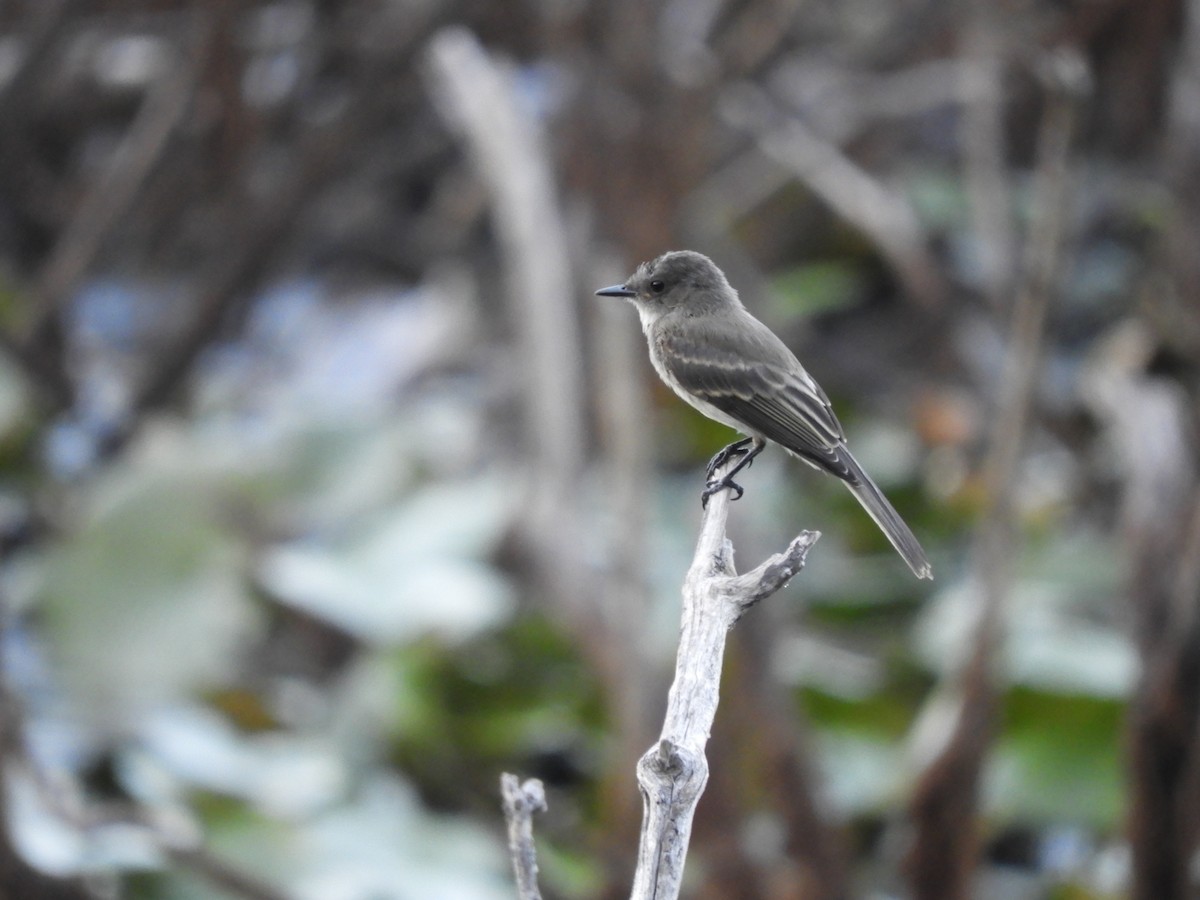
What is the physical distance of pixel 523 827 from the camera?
1556 mm

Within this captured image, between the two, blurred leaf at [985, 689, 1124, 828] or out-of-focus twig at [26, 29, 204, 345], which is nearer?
blurred leaf at [985, 689, 1124, 828]

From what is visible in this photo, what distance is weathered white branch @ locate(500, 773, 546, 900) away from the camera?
151 centimetres

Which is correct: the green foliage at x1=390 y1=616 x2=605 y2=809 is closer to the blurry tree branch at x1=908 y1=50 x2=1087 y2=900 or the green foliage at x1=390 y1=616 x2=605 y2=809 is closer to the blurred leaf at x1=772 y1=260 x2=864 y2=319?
the blurry tree branch at x1=908 y1=50 x2=1087 y2=900

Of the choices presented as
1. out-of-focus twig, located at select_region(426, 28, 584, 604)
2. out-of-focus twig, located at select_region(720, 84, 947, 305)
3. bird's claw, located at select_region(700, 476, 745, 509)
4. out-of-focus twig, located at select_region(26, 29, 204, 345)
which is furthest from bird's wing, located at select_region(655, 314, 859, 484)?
out-of-focus twig, located at select_region(26, 29, 204, 345)

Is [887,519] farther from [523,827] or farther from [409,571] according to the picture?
[409,571]

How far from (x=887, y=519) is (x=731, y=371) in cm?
44

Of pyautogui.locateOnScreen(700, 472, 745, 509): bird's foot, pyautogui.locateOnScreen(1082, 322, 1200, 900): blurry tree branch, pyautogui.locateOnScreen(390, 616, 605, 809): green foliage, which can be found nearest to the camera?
pyautogui.locateOnScreen(700, 472, 745, 509): bird's foot

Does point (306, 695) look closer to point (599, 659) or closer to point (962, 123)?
point (599, 659)

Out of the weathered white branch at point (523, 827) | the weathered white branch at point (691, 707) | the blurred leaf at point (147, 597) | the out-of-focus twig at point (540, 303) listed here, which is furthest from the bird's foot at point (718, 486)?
the blurred leaf at point (147, 597)

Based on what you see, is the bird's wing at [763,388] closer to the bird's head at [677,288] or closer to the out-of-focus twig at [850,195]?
the bird's head at [677,288]

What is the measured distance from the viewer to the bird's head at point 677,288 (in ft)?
9.04

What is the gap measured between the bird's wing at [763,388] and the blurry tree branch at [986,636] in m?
1.27

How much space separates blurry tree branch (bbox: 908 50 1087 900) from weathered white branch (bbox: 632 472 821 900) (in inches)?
81.9

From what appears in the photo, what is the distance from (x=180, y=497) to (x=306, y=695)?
89 cm
